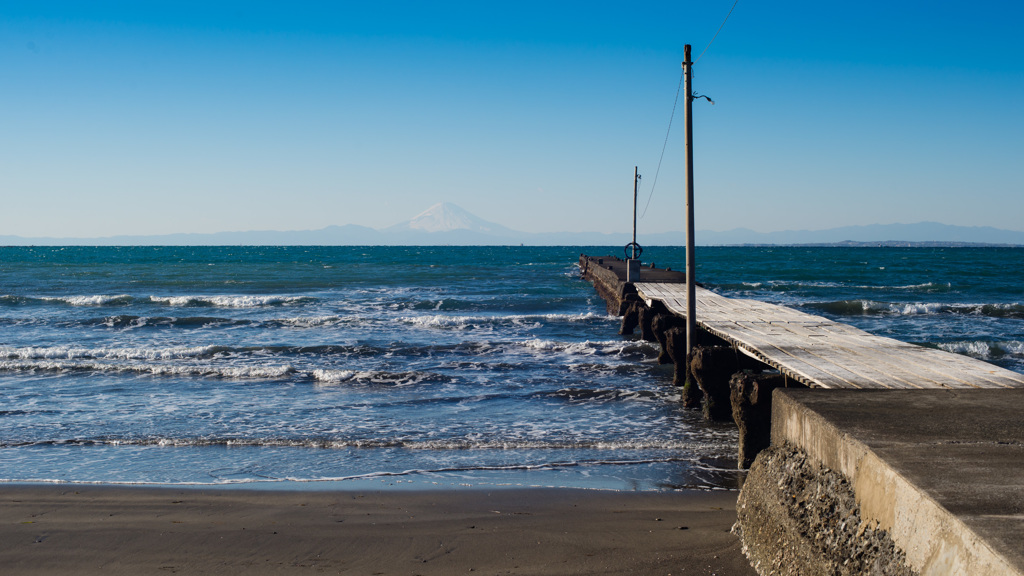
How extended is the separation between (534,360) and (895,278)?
39.6 metres

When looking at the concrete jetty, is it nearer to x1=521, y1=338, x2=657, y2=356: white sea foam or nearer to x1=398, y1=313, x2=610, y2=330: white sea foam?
x1=521, y1=338, x2=657, y2=356: white sea foam

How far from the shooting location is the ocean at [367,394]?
8.09 m

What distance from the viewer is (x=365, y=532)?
6148 mm

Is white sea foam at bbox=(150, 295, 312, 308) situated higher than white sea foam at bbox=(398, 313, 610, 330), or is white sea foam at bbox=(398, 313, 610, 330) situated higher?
white sea foam at bbox=(150, 295, 312, 308)

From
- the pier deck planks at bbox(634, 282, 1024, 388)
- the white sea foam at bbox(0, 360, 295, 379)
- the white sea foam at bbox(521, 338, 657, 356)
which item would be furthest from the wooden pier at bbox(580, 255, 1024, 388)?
the white sea foam at bbox(0, 360, 295, 379)

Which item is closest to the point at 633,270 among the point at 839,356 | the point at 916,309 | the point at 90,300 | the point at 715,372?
the point at 715,372

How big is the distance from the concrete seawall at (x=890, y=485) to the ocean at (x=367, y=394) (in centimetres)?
229

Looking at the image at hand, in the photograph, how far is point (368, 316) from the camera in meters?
25.1

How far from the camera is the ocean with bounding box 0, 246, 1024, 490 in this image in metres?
8.09

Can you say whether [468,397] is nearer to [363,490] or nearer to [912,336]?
[363,490]

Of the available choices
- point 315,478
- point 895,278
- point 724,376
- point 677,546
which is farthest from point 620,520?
point 895,278

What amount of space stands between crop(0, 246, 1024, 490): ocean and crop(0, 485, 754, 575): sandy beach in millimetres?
514

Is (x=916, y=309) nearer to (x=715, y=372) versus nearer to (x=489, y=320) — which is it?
(x=489, y=320)

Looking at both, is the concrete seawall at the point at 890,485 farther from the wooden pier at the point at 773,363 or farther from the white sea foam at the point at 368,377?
the white sea foam at the point at 368,377
